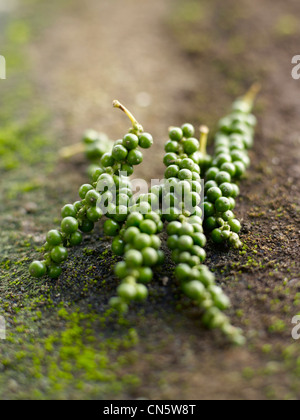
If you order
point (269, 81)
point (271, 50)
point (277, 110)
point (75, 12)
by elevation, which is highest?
point (75, 12)

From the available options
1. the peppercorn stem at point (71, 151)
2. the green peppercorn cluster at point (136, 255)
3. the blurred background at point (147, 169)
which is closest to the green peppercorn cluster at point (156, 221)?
the green peppercorn cluster at point (136, 255)

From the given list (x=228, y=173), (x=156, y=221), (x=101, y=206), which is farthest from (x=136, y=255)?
(x=228, y=173)

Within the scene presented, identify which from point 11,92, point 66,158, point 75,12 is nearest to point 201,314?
point 66,158

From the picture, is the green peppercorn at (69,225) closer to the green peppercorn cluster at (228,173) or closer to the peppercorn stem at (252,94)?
the green peppercorn cluster at (228,173)

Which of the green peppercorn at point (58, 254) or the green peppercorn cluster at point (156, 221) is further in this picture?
the green peppercorn at point (58, 254)

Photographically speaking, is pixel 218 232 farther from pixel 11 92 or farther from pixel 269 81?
pixel 11 92

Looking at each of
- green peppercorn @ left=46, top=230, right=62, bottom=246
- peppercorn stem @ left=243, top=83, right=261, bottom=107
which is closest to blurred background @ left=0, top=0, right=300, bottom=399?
peppercorn stem @ left=243, top=83, right=261, bottom=107

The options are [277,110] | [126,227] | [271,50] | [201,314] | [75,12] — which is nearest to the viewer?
[201,314]
